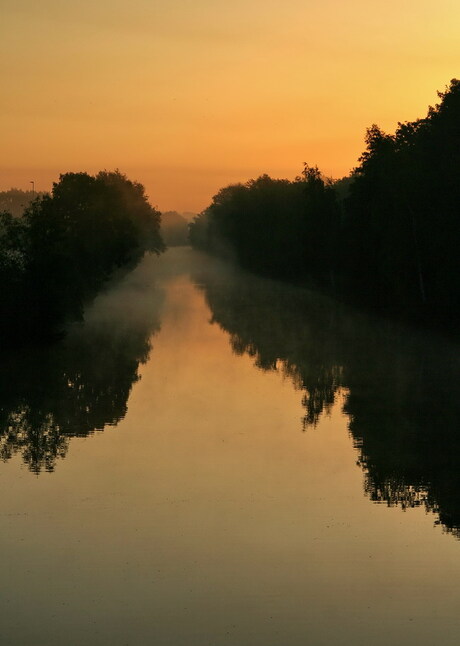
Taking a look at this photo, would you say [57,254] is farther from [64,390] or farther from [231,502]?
[231,502]

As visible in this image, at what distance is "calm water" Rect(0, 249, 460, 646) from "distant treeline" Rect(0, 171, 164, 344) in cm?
630

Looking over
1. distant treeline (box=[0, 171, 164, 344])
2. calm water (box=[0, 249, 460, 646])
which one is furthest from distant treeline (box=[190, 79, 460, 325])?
distant treeline (box=[0, 171, 164, 344])

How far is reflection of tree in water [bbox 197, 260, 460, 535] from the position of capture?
68.1ft

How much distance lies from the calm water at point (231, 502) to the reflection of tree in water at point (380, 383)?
0.11 m

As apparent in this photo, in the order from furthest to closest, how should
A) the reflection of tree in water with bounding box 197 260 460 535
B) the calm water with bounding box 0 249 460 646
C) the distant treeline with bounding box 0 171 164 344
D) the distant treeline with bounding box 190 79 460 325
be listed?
the distant treeline with bounding box 190 79 460 325, the distant treeline with bounding box 0 171 164 344, the reflection of tree in water with bounding box 197 260 460 535, the calm water with bounding box 0 249 460 646

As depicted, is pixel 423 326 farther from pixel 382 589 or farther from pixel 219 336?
pixel 382 589

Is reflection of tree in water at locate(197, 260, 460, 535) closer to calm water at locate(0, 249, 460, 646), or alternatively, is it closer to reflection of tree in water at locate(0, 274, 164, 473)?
calm water at locate(0, 249, 460, 646)

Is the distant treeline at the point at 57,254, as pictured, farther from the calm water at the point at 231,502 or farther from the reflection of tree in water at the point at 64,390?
the calm water at the point at 231,502

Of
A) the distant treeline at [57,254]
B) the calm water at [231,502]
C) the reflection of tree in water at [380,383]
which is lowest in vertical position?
the calm water at [231,502]

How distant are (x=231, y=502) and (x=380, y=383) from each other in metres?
16.7

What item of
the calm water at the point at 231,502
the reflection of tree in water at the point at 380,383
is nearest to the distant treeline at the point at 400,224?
the reflection of tree in water at the point at 380,383

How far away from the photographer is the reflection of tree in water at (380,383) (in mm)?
20766

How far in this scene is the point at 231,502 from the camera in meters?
18.8

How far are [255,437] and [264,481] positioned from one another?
4640mm
